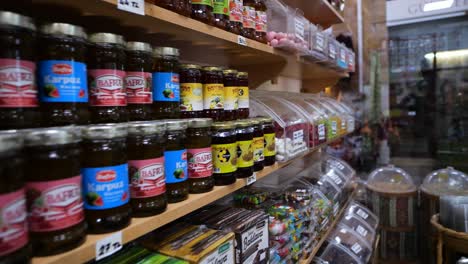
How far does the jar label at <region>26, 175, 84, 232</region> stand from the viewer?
534 millimetres

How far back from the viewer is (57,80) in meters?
0.62

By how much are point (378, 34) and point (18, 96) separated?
4.96m

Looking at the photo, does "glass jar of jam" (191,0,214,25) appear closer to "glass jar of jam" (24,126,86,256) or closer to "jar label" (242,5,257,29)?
"jar label" (242,5,257,29)

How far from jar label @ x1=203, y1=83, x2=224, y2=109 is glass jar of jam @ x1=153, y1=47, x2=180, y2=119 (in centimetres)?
16

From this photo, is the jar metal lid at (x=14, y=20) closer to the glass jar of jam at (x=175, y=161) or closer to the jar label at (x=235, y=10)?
the glass jar of jam at (x=175, y=161)

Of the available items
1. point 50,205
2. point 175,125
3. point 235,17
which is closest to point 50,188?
point 50,205

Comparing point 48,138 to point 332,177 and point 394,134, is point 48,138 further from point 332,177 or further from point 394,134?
point 394,134

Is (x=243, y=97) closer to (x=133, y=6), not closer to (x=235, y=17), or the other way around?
(x=235, y=17)

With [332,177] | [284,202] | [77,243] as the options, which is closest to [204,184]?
[77,243]

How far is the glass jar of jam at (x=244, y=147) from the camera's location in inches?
42.6

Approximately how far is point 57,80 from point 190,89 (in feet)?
1.39

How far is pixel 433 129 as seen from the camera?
13.6 feet

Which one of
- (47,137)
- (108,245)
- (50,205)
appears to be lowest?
(108,245)

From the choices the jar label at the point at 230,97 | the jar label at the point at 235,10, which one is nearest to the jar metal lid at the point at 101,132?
the jar label at the point at 230,97
